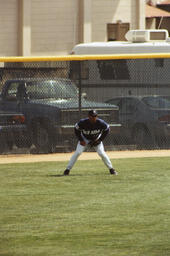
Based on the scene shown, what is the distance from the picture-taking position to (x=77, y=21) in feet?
119

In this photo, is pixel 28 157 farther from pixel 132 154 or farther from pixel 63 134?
pixel 132 154

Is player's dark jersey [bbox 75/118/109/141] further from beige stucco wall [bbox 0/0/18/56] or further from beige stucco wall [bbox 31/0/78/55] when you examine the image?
beige stucco wall [bbox 31/0/78/55]

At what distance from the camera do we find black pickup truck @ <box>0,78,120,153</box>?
69.7ft

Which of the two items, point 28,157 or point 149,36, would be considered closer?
point 28,157

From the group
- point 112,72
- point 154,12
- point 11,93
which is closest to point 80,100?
point 112,72

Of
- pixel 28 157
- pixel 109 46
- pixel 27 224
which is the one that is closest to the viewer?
pixel 27 224

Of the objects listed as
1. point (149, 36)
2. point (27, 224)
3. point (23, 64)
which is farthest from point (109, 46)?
point (27, 224)

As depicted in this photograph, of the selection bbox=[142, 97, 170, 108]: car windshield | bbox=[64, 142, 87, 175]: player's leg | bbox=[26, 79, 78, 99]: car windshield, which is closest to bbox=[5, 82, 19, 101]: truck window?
bbox=[26, 79, 78, 99]: car windshield

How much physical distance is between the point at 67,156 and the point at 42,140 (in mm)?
695

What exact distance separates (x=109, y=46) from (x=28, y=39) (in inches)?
472

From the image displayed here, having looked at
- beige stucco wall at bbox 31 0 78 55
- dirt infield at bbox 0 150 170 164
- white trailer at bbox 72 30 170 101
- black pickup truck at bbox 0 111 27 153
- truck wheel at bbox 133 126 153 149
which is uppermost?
beige stucco wall at bbox 31 0 78 55

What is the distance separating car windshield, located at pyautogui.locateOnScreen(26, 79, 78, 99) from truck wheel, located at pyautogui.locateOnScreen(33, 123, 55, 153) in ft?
2.29

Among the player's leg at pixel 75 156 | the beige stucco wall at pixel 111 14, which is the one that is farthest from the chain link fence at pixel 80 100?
the beige stucco wall at pixel 111 14

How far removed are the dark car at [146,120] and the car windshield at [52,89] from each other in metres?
1.26
